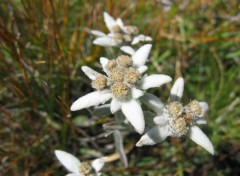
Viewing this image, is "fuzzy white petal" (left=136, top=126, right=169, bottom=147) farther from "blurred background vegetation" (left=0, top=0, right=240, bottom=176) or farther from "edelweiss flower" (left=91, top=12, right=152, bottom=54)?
"edelweiss flower" (left=91, top=12, right=152, bottom=54)

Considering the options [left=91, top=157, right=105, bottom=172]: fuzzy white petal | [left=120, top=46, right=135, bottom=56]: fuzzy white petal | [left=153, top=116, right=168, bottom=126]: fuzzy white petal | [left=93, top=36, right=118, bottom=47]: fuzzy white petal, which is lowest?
[left=91, top=157, right=105, bottom=172]: fuzzy white petal

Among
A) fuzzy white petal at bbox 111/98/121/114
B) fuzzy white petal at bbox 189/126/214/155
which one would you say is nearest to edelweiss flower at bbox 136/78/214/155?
fuzzy white petal at bbox 189/126/214/155

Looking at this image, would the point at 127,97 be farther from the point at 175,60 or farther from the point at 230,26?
the point at 230,26

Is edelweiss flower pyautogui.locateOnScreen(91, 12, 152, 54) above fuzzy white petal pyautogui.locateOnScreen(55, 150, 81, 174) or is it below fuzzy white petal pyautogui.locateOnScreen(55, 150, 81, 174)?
above

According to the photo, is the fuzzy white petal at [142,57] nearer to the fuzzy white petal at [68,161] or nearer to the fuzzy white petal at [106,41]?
the fuzzy white petal at [106,41]

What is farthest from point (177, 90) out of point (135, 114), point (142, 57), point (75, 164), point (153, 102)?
point (75, 164)

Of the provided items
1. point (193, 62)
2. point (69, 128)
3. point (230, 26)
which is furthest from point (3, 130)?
point (230, 26)

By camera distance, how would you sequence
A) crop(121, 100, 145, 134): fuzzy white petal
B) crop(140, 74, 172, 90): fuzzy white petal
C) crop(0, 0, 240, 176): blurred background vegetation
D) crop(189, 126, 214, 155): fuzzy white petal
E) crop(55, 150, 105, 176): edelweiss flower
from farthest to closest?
1. crop(0, 0, 240, 176): blurred background vegetation
2. crop(55, 150, 105, 176): edelweiss flower
3. crop(189, 126, 214, 155): fuzzy white petal
4. crop(140, 74, 172, 90): fuzzy white petal
5. crop(121, 100, 145, 134): fuzzy white petal
